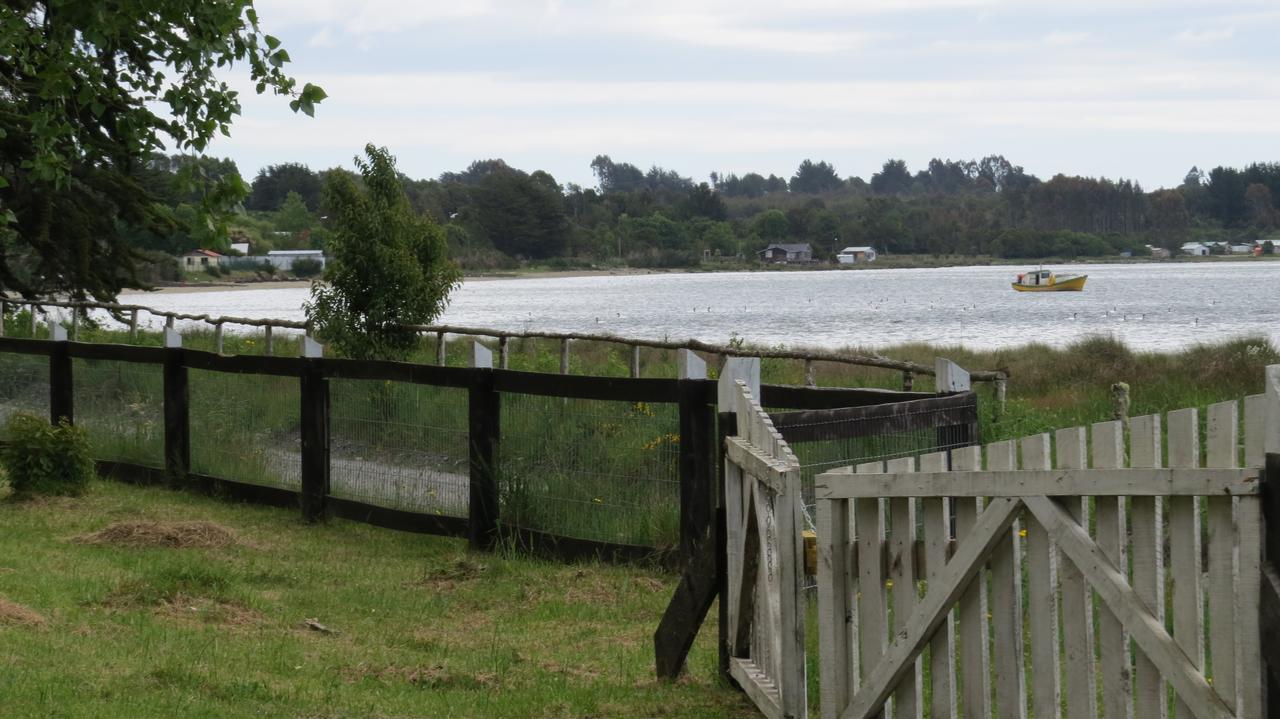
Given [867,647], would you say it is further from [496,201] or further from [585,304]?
[496,201]

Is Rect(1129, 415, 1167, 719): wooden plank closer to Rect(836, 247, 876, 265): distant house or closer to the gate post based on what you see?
the gate post

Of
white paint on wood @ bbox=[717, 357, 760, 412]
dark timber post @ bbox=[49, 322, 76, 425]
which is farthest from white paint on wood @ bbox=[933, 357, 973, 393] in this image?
dark timber post @ bbox=[49, 322, 76, 425]

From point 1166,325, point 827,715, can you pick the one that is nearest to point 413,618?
point 827,715

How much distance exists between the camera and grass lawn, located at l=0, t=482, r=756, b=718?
6.80m

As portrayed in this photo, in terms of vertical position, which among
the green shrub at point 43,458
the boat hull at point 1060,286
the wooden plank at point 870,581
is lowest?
the green shrub at point 43,458

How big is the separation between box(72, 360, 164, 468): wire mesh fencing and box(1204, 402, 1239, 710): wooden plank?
12.7 meters

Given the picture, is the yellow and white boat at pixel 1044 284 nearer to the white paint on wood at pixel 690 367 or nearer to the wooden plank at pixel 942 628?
the white paint on wood at pixel 690 367

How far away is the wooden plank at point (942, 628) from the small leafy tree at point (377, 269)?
51.3ft

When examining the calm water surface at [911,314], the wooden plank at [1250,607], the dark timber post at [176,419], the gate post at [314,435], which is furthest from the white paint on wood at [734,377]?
the calm water surface at [911,314]

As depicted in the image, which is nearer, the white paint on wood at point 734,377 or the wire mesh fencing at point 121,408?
the white paint on wood at point 734,377

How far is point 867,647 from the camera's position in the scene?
544 centimetres

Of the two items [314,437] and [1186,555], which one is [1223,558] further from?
[314,437]

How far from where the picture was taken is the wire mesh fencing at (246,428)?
45.0ft

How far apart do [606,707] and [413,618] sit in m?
2.49
